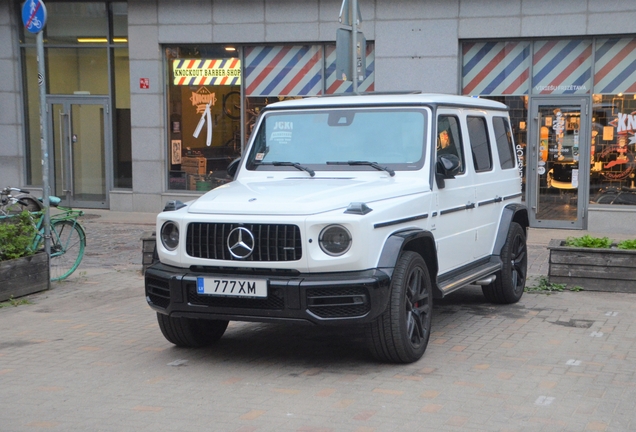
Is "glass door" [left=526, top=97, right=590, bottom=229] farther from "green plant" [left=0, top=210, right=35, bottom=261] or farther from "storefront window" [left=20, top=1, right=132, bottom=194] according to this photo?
"green plant" [left=0, top=210, right=35, bottom=261]

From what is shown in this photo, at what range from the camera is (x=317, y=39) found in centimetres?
1548

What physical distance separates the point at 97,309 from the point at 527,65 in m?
9.02

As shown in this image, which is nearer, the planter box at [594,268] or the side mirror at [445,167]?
the side mirror at [445,167]

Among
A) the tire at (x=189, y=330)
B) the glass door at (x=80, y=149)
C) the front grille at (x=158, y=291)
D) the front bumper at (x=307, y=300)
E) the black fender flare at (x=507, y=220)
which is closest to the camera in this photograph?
the front bumper at (x=307, y=300)

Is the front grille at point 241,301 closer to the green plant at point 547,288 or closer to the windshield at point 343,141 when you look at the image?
the windshield at point 343,141

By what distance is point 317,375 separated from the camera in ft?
19.4

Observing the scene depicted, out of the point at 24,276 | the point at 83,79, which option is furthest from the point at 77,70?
the point at 24,276

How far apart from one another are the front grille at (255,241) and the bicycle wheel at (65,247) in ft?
13.2

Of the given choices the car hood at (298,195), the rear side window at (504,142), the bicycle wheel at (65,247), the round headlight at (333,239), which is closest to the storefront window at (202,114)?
the bicycle wheel at (65,247)

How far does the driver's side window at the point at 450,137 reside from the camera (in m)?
7.04

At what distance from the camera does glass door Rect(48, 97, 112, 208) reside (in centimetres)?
1744

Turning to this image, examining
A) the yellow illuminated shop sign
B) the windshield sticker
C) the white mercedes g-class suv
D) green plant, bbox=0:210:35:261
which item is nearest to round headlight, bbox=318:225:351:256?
the white mercedes g-class suv

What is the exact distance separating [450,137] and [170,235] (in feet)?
8.38

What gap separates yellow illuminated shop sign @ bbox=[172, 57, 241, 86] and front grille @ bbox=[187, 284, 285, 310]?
35.0 feet
